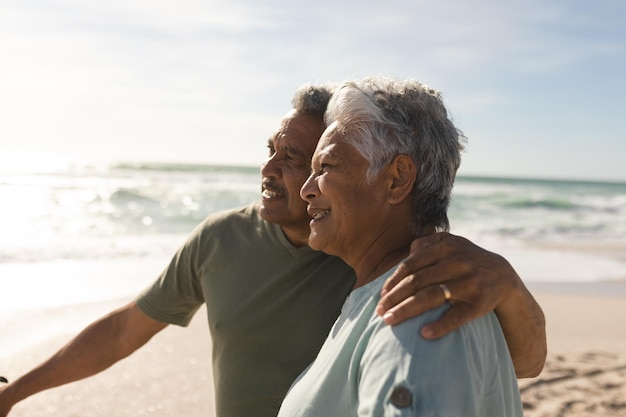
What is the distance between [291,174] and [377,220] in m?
0.82

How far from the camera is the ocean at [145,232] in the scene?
25.8 ft

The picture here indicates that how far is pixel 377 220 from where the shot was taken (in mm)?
1641

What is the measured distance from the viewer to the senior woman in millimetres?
1278

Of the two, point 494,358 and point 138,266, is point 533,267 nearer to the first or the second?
point 138,266

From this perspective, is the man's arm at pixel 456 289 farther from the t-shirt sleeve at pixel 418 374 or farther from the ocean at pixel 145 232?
the ocean at pixel 145 232

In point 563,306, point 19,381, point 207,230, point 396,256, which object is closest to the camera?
point 396,256

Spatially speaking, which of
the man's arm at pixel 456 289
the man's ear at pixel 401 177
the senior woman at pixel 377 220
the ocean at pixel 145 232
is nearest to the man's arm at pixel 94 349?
the senior woman at pixel 377 220

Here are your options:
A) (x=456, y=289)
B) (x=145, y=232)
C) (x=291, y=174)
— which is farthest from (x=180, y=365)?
(x=145, y=232)

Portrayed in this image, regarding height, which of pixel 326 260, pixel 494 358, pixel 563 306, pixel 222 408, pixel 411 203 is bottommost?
pixel 563 306

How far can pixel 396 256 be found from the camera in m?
1.61

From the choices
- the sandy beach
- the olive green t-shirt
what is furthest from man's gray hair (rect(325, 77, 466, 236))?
the sandy beach

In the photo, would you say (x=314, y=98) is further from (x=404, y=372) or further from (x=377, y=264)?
(x=404, y=372)

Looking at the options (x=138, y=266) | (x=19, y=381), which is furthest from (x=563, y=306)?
(x=19, y=381)

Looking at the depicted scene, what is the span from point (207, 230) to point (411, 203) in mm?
1100
